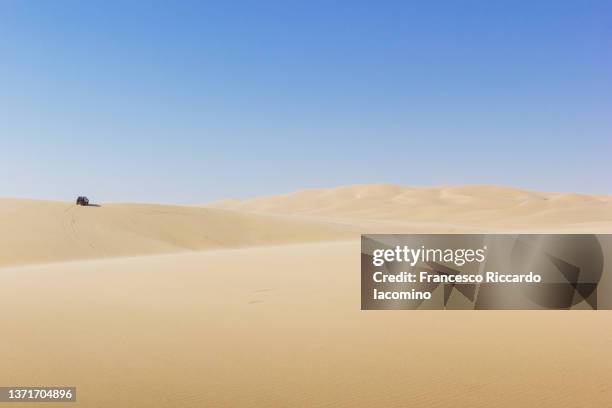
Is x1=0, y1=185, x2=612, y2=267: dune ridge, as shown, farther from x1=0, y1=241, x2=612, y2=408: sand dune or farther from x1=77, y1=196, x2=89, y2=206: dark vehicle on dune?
x1=0, y1=241, x2=612, y2=408: sand dune

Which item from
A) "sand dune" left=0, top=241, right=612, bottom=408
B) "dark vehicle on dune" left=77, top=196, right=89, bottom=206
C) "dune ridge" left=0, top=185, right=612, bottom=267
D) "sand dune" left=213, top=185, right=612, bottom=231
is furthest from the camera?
"sand dune" left=213, top=185, right=612, bottom=231

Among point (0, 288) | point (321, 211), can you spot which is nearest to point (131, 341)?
point (0, 288)

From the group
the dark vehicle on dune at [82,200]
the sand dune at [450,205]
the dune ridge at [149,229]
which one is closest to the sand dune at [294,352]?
the dune ridge at [149,229]

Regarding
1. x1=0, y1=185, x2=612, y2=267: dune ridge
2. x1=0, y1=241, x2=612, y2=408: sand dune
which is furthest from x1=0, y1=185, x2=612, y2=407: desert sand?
x1=0, y1=185, x2=612, y2=267: dune ridge

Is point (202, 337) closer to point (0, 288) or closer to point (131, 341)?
point (131, 341)

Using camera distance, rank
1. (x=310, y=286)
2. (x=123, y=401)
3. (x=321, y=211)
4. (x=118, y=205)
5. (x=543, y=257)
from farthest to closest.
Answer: (x=321, y=211), (x=118, y=205), (x=310, y=286), (x=543, y=257), (x=123, y=401)

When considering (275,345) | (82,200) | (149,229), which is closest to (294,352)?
(275,345)

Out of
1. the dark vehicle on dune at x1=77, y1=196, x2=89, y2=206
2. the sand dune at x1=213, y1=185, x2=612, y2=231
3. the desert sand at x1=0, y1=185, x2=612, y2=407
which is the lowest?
the sand dune at x1=213, y1=185, x2=612, y2=231

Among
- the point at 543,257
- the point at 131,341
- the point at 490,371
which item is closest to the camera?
the point at 490,371

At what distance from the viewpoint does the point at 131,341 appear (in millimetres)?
6898

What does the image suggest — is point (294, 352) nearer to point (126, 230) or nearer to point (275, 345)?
point (275, 345)

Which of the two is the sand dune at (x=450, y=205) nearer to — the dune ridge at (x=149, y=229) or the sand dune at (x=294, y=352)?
the dune ridge at (x=149, y=229)

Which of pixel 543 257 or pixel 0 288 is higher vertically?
Result: pixel 543 257

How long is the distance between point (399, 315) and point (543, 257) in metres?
2.47
